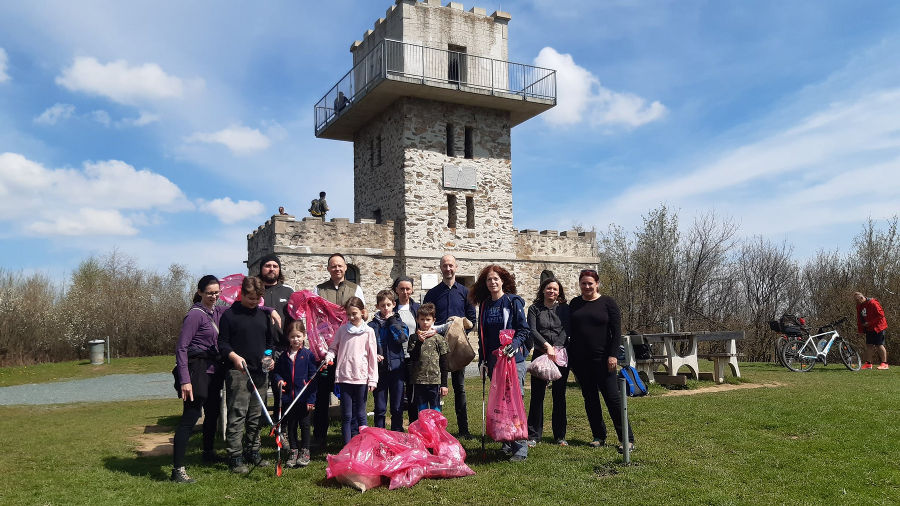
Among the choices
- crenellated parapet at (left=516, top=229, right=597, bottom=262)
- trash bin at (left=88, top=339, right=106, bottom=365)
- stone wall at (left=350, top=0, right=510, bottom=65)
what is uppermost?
stone wall at (left=350, top=0, right=510, bottom=65)

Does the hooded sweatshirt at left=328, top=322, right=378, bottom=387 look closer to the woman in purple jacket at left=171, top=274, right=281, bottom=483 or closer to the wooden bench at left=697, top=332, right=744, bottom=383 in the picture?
the woman in purple jacket at left=171, top=274, right=281, bottom=483

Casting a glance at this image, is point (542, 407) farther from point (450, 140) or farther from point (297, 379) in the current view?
point (450, 140)

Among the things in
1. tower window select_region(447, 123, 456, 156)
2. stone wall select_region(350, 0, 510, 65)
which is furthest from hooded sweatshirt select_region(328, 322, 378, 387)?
stone wall select_region(350, 0, 510, 65)

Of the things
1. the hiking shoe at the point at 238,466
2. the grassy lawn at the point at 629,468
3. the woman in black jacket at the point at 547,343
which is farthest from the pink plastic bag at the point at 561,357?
the hiking shoe at the point at 238,466

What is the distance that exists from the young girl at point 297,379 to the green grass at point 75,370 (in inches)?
631

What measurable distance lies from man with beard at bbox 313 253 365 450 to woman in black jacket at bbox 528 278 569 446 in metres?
1.74

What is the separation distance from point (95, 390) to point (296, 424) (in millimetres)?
12285

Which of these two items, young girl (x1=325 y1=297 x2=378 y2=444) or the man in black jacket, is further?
young girl (x1=325 y1=297 x2=378 y2=444)

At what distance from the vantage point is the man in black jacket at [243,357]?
18.7 ft

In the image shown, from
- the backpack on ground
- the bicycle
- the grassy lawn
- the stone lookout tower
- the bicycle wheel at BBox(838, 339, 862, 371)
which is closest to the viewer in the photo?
the grassy lawn

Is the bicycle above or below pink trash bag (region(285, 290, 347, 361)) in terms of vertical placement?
below

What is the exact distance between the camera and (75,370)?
21469mm

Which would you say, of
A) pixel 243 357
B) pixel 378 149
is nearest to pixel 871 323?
pixel 243 357

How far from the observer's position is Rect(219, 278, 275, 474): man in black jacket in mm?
5688
